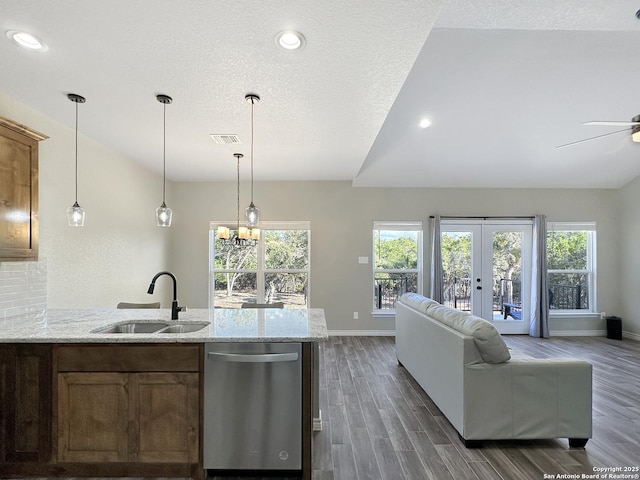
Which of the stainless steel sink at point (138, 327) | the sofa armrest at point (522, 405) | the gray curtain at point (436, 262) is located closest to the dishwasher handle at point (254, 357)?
the stainless steel sink at point (138, 327)

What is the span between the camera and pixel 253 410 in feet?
6.47

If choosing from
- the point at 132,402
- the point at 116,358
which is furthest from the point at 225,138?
the point at 132,402

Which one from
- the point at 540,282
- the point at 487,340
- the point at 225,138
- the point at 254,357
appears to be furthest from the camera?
the point at 540,282

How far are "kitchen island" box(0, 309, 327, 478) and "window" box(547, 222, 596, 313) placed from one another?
5.86 metres

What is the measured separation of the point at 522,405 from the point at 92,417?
2.86 metres

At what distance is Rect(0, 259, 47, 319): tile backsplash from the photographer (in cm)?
262

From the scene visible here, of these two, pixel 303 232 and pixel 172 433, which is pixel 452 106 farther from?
pixel 172 433

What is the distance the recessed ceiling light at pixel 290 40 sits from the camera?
186cm

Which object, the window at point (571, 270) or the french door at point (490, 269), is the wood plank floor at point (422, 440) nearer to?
the french door at point (490, 269)

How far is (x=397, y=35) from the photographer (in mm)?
1879

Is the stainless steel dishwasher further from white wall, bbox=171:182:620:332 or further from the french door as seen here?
the french door

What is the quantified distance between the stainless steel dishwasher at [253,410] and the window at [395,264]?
408 centimetres

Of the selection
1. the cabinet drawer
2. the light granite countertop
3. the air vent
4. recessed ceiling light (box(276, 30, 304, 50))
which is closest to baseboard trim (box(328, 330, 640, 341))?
the light granite countertop

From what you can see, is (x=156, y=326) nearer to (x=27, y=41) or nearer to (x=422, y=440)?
(x=27, y=41)
